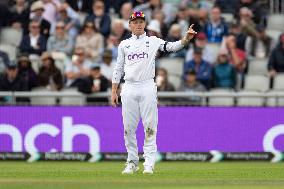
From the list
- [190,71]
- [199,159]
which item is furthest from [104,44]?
[199,159]

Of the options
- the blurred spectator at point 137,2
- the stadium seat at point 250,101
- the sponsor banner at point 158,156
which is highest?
the blurred spectator at point 137,2

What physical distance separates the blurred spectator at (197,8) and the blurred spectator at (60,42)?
117 inches

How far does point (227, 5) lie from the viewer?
80.5 feet

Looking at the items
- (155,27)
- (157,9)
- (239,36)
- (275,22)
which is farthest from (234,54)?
(157,9)

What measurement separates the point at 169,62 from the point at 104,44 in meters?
1.76

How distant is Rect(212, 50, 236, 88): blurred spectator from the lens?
21484mm

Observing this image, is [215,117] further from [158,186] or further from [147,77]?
[158,186]

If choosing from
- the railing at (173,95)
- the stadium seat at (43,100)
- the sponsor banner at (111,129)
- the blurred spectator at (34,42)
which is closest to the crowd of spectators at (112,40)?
the blurred spectator at (34,42)

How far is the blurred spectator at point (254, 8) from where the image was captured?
2408 cm

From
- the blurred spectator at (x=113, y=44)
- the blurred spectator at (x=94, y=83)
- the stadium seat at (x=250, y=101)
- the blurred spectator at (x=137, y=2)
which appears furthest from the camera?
the blurred spectator at (x=137, y=2)

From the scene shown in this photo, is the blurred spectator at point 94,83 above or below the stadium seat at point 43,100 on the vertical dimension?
above

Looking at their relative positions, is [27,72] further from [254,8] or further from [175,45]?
[175,45]

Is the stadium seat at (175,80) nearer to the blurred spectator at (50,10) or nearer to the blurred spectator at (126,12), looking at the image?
the blurred spectator at (126,12)

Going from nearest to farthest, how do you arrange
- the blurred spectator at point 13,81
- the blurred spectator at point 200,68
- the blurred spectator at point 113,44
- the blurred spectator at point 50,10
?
the blurred spectator at point 13,81
the blurred spectator at point 200,68
the blurred spectator at point 113,44
the blurred spectator at point 50,10
